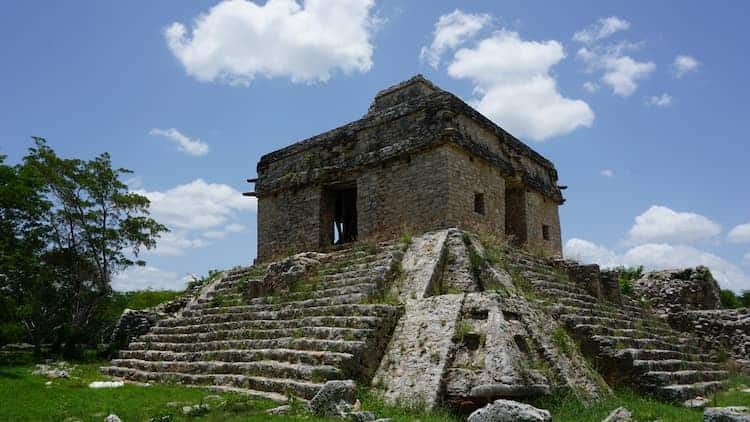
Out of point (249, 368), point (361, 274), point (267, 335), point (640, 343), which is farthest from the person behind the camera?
point (361, 274)

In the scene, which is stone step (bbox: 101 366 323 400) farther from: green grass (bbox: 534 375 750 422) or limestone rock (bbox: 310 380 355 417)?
green grass (bbox: 534 375 750 422)

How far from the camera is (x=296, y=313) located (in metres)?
10.4

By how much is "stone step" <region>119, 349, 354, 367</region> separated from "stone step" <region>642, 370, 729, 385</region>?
14.9 ft

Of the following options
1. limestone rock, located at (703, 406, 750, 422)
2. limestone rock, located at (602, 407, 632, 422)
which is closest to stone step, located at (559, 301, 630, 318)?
limestone rock, located at (602, 407, 632, 422)

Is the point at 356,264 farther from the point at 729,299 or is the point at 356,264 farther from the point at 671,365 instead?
the point at 729,299

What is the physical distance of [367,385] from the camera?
8.05 meters

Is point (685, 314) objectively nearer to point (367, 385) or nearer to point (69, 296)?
point (367, 385)

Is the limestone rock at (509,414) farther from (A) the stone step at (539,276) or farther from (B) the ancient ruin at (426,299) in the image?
(A) the stone step at (539,276)

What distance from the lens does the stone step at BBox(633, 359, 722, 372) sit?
28.2ft

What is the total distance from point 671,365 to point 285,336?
6.50m

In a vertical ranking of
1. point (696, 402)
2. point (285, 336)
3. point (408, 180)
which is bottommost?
point (696, 402)

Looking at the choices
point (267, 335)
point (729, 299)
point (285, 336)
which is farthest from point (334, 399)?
point (729, 299)

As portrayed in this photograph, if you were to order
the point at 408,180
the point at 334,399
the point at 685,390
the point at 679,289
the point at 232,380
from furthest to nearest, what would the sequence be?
the point at 679,289 < the point at 408,180 < the point at 232,380 < the point at 685,390 < the point at 334,399

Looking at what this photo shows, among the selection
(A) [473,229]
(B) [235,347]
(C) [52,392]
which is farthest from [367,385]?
(A) [473,229]
